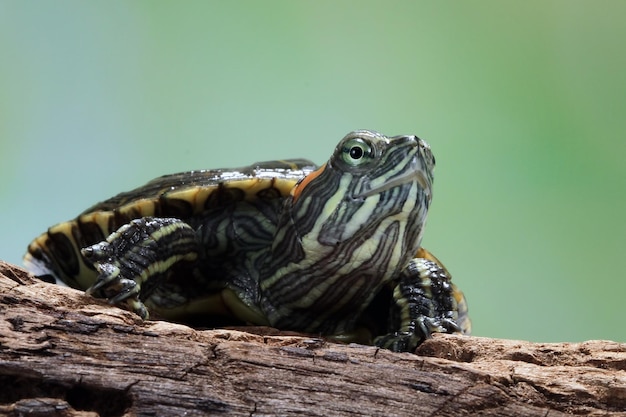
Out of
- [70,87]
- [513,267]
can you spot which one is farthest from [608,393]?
[70,87]

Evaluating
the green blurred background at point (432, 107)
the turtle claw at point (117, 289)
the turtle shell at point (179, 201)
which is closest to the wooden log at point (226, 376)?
the turtle claw at point (117, 289)

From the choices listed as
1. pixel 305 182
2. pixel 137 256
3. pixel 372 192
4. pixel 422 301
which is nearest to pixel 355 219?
pixel 372 192

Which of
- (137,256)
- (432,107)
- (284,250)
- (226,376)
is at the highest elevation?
(432,107)

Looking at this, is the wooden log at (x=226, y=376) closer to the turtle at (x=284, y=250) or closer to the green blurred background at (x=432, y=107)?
the turtle at (x=284, y=250)

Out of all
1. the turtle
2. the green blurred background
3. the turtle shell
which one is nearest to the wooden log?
the turtle

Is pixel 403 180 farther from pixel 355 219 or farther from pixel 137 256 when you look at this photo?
pixel 137 256

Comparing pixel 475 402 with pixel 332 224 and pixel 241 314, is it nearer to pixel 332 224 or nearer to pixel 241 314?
pixel 332 224

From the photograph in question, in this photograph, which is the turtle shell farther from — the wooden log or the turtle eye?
the wooden log
